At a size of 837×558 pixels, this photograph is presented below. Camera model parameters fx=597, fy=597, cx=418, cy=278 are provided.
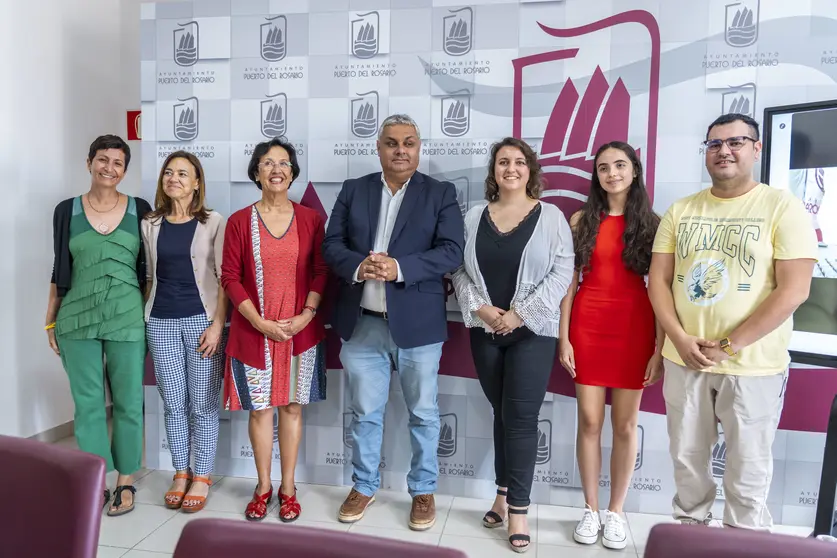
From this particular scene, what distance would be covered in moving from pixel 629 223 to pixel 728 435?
92cm

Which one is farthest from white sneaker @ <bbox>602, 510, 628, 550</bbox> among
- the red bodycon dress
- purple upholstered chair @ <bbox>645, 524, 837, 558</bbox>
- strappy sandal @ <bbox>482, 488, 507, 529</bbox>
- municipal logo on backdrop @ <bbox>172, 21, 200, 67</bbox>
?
municipal logo on backdrop @ <bbox>172, 21, 200, 67</bbox>

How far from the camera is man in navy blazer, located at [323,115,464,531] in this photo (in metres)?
2.65

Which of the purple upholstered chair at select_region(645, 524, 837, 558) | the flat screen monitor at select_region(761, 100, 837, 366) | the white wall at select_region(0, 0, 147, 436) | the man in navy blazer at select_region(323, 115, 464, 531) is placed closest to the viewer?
the purple upholstered chair at select_region(645, 524, 837, 558)

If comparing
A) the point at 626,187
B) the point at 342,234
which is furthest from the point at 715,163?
the point at 342,234

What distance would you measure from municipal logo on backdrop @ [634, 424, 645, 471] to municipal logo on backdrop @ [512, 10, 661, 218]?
1129mm

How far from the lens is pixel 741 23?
2.78 metres

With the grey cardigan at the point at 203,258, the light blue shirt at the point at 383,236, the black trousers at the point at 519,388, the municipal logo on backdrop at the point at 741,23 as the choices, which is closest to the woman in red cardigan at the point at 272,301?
the grey cardigan at the point at 203,258

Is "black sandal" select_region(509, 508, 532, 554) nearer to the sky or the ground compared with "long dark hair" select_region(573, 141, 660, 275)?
nearer to the ground

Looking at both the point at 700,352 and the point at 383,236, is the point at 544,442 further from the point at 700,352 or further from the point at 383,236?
the point at 383,236

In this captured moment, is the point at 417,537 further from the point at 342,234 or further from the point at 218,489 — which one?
the point at 342,234

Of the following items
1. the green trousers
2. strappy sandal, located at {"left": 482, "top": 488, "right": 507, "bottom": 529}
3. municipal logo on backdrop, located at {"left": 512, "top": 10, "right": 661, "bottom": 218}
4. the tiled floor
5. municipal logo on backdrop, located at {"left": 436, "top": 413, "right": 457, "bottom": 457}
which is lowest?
the tiled floor

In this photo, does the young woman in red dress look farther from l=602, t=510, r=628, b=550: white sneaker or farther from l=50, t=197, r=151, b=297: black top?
l=50, t=197, r=151, b=297: black top

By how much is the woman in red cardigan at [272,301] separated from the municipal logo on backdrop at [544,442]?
45.7 inches

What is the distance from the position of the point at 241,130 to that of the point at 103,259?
3.27ft
